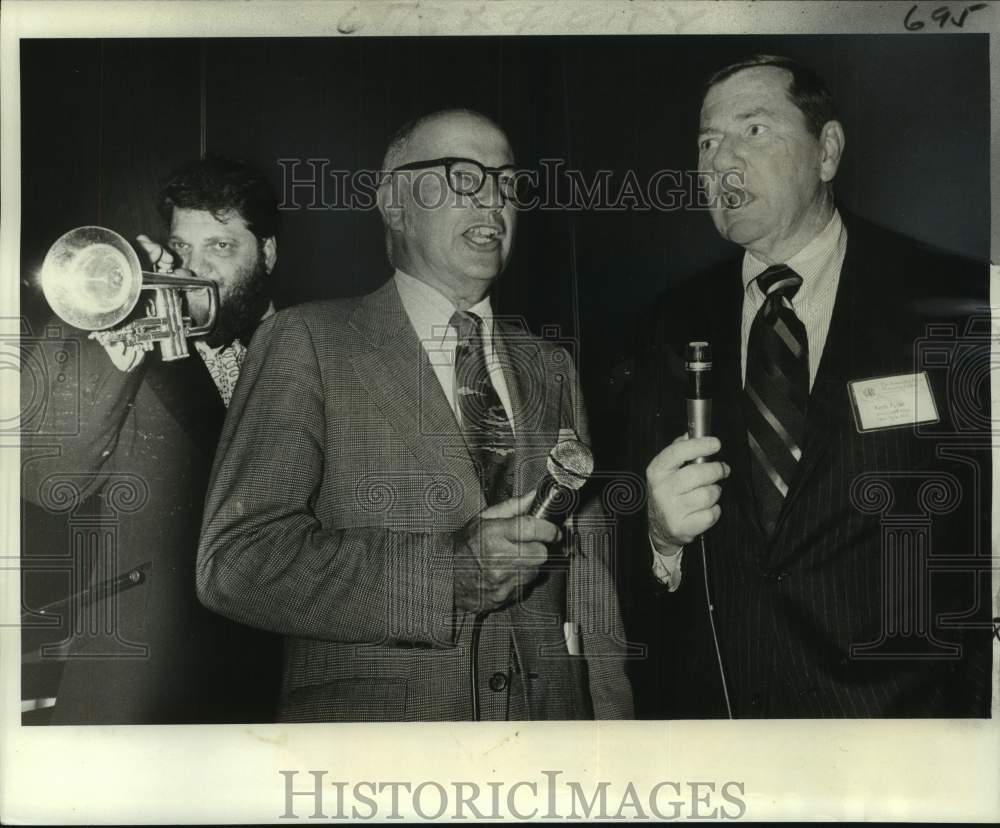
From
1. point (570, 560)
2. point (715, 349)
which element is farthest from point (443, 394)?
point (715, 349)

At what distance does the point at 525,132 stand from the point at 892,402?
1.05 meters

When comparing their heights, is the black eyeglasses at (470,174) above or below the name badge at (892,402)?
above

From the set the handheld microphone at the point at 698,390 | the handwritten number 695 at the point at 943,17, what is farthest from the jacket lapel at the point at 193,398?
the handwritten number 695 at the point at 943,17

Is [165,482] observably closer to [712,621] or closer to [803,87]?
[712,621]

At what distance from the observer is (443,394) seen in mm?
2205

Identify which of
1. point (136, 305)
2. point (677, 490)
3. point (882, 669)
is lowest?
point (882, 669)

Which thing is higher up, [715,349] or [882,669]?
Answer: [715,349]

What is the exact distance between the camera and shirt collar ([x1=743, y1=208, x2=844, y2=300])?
223 centimetres

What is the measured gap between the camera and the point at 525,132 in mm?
2232

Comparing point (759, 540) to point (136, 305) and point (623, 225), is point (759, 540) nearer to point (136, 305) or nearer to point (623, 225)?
point (623, 225)

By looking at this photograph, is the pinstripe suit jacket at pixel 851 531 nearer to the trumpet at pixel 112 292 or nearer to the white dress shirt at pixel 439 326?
the white dress shirt at pixel 439 326

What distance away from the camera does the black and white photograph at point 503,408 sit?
7.22 ft

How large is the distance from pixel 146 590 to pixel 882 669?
1.72 metres

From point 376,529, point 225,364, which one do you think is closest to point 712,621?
point 376,529
